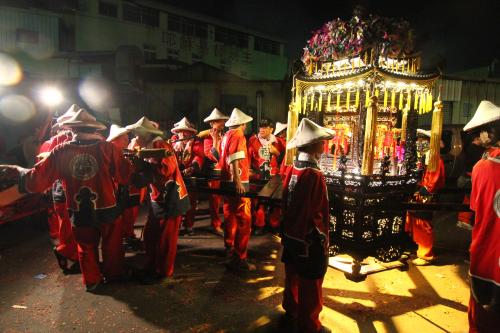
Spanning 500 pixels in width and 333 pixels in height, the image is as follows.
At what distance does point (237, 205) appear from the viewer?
523 cm

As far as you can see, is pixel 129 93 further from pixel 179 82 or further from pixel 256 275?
pixel 256 275

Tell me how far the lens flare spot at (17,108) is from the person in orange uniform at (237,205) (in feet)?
28.6

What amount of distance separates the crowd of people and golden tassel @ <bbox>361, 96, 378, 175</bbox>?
1.14 m

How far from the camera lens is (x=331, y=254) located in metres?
4.76

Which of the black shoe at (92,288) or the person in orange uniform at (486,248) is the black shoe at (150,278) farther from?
the person in orange uniform at (486,248)

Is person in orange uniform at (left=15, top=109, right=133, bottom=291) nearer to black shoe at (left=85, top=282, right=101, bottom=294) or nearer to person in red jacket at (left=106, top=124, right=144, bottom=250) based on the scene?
black shoe at (left=85, top=282, right=101, bottom=294)

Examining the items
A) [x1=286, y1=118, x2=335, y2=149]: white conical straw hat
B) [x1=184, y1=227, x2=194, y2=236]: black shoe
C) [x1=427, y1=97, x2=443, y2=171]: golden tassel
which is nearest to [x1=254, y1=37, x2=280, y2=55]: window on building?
[x1=184, y1=227, x2=194, y2=236]: black shoe

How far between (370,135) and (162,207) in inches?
125

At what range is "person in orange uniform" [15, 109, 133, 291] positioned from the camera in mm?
4266

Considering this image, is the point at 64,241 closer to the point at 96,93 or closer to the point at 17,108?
the point at 17,108

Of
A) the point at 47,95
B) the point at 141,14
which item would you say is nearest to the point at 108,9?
the point at 141,14

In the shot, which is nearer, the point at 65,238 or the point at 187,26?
the point at 65,238

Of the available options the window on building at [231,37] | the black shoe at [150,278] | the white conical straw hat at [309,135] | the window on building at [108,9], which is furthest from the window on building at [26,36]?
the white conical straw hat at [309,135]

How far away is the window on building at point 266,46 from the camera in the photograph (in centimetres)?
2783
